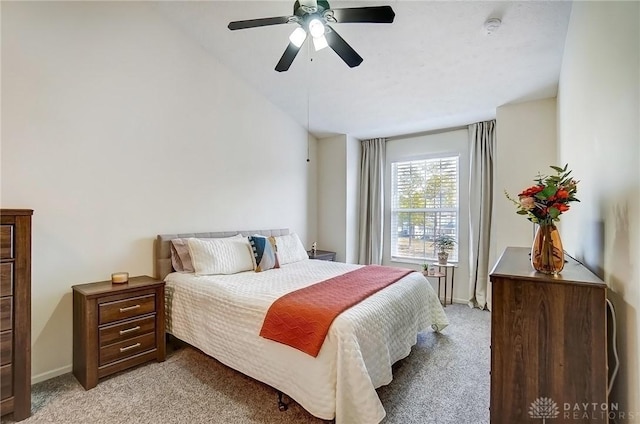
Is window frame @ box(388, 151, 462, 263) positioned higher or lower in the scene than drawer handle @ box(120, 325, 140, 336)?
higher

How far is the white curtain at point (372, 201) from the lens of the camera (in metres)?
5.00

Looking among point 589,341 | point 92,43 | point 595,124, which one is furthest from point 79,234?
Result: point 595,124

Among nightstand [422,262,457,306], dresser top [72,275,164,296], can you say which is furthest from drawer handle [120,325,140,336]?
nightstand [422,262,457,306]

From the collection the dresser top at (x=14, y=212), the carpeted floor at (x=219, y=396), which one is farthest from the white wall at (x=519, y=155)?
the dresser top at (x=14, y=212)

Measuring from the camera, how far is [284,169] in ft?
14.8

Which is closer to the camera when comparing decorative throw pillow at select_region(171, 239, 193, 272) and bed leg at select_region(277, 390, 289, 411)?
bed leg at select_region(277, 390, 289, 411)

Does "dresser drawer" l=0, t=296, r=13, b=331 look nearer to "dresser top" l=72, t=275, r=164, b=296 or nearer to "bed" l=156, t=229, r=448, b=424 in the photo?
"dresser top" l=72, t=275, r=164, b=296

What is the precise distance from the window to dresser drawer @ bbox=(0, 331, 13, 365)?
441cm

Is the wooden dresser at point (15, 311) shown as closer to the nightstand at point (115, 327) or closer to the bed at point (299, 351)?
the nightstand at point (115, 327)

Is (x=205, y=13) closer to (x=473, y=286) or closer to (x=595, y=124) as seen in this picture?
(x=595, y=124)

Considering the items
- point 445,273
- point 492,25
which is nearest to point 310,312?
point 492,25

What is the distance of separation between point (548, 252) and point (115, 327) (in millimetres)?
2887

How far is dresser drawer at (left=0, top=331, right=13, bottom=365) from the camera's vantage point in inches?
69.4

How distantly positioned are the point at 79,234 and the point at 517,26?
3945 millimetres
